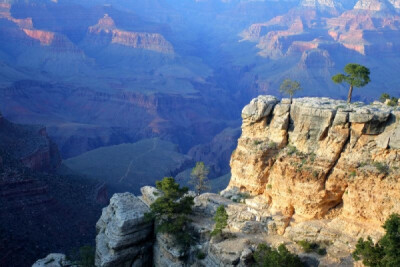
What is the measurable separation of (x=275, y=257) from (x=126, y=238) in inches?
544

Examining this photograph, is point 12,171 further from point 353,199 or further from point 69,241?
point 353,199

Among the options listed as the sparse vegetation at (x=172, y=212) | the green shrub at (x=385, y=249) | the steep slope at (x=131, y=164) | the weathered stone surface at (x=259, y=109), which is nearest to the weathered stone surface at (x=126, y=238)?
the sparse vegetation at (x=172, y=212)

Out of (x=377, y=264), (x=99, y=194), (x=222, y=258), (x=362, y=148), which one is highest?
(x=362, y=148)

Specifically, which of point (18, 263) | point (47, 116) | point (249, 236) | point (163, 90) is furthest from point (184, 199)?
point (163, 90)

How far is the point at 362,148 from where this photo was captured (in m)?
32.3

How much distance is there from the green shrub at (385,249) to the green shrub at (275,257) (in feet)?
13.1

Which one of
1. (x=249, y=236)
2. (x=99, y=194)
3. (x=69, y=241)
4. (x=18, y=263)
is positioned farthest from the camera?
(x=99, y=194)

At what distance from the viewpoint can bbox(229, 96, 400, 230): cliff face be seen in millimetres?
30922

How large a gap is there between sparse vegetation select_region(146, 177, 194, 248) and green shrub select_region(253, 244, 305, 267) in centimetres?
696

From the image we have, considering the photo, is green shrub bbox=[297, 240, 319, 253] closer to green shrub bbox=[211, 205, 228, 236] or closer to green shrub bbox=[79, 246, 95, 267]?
green shrub bbox=[211, 205, 228, 236]

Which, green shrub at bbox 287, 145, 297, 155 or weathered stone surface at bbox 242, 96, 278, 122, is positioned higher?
weathered stone surface at bbox 242, 96, 278, 122

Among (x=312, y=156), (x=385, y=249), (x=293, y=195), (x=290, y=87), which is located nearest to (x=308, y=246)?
(x=293, y=195)

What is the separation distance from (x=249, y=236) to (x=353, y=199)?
858 centimetres

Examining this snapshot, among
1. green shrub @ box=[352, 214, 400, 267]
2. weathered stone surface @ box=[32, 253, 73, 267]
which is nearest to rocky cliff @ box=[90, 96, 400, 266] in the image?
green shrub @ box=[352, 214, 400, 267]
